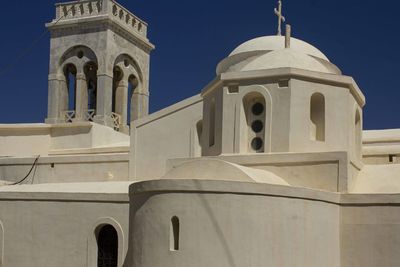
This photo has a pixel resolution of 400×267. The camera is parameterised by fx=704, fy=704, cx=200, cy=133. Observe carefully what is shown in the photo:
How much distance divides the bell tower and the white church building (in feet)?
16.4

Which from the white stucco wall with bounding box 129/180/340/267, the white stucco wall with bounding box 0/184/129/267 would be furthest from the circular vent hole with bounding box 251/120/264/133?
the white stucco wall with bounding box 0/184/129/267

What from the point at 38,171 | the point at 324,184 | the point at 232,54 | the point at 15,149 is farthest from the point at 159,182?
the point at 15,149

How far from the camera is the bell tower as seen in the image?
26891 millimetres

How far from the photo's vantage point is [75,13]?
27.6 m

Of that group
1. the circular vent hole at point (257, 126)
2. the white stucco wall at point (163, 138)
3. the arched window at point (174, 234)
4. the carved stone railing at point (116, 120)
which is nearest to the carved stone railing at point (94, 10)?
the carved stone railing at point (116, 120)

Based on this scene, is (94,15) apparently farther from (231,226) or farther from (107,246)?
(231,226)

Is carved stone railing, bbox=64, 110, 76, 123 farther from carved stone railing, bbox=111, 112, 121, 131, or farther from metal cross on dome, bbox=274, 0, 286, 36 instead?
metal cross on dome, bbox=274, 0, 286, 36

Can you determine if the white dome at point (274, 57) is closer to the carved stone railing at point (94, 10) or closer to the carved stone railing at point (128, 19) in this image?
the carved stone railing at point (94, 10)

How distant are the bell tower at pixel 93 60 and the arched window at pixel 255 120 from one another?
11.7 metres

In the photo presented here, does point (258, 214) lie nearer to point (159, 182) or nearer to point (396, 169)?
point (159, 182)

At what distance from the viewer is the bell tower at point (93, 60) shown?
26891 mm

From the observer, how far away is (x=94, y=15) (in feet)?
89.0

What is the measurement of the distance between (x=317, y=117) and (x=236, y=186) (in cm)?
349

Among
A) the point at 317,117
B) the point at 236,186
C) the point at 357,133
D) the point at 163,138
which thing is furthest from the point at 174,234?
the point at 163,138
